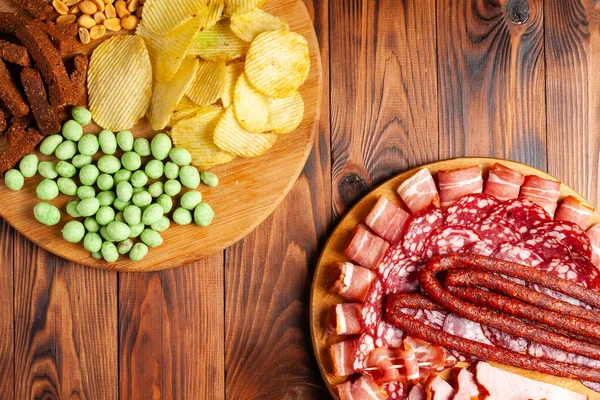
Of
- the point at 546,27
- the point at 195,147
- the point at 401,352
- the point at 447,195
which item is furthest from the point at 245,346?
the point at 546,27

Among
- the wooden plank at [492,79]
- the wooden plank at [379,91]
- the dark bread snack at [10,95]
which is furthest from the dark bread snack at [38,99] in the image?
the wooden plank at [492,79]

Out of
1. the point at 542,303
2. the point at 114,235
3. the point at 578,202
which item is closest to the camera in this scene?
the point at 114,235

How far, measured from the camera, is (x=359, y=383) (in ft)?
5.23

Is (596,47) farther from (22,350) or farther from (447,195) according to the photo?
(22,350)

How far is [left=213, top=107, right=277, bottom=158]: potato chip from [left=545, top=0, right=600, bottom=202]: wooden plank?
95 cm

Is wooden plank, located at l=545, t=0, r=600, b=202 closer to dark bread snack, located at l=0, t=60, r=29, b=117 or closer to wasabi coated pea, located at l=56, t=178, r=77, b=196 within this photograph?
wasabi coated pea, located at l=56, t=178, r=77, b=196

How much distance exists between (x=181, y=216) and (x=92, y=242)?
0.80 feet

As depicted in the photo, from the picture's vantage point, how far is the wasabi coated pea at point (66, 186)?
4.90 feet

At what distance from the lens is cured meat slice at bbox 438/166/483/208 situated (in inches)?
64.8

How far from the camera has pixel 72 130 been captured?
1486mm

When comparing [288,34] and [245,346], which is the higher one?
[288,34]

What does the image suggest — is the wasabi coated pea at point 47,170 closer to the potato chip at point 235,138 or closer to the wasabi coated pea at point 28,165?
the wasabi coated pea at point 28,165

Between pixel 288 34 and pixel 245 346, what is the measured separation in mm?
898

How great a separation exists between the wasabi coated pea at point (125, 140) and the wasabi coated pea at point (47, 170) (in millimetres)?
186
